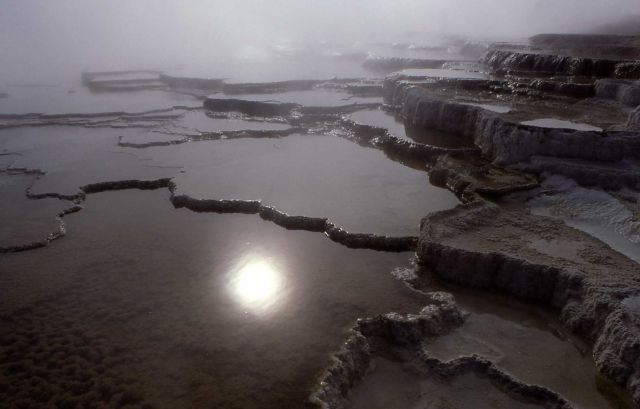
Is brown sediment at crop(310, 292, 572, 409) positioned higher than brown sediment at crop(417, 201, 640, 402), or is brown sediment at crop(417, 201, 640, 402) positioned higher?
brown sediment at crop(417, 201, 640, 402)

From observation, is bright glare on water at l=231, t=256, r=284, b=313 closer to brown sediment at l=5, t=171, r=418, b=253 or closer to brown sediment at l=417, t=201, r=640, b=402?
brown sediment at l=5, t=171, r=418, b=253

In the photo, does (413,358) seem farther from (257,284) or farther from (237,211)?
(237,211)

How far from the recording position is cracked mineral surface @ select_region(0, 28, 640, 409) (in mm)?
3646

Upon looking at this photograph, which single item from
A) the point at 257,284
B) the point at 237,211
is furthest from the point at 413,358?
the point at 237,211

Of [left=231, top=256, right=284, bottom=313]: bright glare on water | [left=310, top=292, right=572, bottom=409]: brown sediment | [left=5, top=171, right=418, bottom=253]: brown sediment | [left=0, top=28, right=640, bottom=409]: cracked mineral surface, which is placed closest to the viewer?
[left=310, top=292, right=572, bottom=409]: brown sediment

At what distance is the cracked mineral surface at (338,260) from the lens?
3646mm

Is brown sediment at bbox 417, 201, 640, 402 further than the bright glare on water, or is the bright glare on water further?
the bright glare on water

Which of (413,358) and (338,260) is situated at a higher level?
(338,260)

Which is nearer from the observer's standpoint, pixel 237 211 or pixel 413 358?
pixel 413 358

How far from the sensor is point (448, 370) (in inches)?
144

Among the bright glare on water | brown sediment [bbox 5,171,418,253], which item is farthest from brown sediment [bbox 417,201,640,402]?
the bright glare on water

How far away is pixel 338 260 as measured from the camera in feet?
17.4

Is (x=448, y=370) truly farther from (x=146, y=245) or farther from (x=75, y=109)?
(x=75, y=109)

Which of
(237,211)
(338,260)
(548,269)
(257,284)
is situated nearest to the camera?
(548,269)
